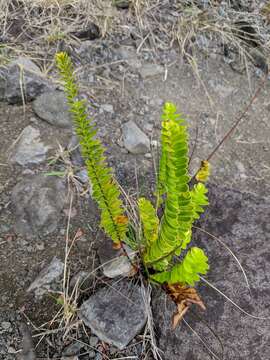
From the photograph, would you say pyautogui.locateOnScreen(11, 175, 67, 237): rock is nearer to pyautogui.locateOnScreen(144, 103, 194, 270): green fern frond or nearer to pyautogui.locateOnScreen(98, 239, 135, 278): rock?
pyautogui.locateOnScreen(98, 239, 135, 278): rock

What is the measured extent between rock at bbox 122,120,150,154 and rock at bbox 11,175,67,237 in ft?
1.74

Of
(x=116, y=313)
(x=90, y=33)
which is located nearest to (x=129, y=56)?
(x=90, y=33)

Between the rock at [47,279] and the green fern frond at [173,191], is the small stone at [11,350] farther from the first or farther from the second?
the green fern frond at [173,191]

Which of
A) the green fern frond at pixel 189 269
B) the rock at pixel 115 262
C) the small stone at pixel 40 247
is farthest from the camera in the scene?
the small stone at pixel 40 247

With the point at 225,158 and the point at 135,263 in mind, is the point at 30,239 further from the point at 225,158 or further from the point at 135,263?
the point at 225,158

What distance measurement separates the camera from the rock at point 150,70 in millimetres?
2984

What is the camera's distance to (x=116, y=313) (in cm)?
180

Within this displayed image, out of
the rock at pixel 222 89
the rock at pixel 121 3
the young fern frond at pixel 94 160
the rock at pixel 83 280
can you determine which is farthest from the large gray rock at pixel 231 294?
the rock at pixel 121 3

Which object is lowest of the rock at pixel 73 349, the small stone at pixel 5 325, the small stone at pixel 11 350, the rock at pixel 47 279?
the rock at pixel 73 349

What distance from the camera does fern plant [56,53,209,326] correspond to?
1228 millimetres

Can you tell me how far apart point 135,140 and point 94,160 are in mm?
1099

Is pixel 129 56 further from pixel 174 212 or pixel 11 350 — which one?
pixel 11 350

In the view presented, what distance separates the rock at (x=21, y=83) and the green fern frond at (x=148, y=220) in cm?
120

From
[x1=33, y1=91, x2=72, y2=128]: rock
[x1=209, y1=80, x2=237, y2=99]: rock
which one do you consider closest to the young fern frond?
[x1=33, y1=91, x2=72, y2=128]: rock
